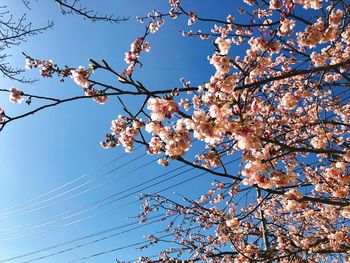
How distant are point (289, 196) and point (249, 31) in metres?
4.74

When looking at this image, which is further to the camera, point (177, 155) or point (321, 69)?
point (321, 69)

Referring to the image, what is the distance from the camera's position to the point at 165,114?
2941mm

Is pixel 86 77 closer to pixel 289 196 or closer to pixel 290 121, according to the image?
pixel 289 196

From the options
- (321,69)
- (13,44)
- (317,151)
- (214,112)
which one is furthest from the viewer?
(13,44)

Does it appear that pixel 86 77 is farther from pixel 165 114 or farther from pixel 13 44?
pixel 13 44

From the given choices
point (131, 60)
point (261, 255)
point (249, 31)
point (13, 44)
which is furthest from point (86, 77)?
point (261, 255)

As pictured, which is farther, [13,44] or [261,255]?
[261,255]

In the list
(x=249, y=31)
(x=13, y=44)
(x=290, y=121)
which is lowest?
(x=290, y=121)

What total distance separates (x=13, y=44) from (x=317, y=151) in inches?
197

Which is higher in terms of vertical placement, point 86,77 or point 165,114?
point 86,77

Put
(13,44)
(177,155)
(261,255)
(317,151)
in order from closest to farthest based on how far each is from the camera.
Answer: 1. (177,155)
2. (317,151)
3. (13,44)
4. (261,255)

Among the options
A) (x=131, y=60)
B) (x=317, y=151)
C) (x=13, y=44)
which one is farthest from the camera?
(x=13, y=44)

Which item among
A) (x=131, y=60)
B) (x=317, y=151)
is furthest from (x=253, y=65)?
(x=131, y=60)

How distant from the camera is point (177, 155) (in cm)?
309
